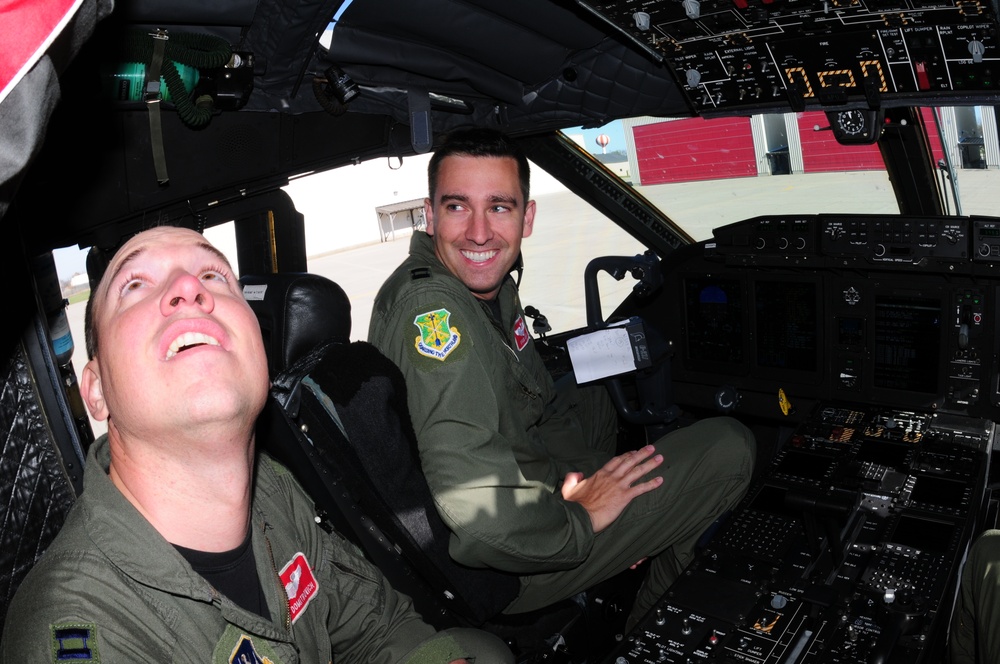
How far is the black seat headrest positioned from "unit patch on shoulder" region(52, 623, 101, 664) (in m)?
0.86

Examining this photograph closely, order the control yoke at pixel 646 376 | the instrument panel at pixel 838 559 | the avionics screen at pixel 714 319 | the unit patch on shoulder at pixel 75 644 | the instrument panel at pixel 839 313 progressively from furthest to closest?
the avionics screen at pixel 714 319 → the control yoke at pixel 646 376 → the instrument panel at pixel 839 313 → the instrument panel at pixel 838 559 → the unit patch on shoulder at pixel 75 644

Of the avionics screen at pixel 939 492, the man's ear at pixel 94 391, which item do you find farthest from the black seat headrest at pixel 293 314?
the avionics screen at pixel 939 492

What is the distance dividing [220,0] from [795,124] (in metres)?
11.0

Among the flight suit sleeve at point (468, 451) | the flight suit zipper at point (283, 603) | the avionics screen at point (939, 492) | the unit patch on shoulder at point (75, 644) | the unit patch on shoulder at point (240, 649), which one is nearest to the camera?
the unit patch on shoulder at point (75, 644)

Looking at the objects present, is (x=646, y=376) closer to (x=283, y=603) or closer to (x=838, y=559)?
(x=838, y=559)

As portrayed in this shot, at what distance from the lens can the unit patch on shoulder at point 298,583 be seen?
1402 millimetres

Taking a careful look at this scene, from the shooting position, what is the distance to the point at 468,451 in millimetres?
1807

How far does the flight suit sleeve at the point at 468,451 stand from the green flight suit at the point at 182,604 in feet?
0.88

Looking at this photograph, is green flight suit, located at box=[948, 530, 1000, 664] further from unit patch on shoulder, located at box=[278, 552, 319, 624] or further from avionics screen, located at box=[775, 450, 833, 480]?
unit patch on shoulder, located at box=[278, 552, 319, 624]

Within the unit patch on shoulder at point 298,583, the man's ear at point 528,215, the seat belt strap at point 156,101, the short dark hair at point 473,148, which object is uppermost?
the seat belt strap at point 156,101

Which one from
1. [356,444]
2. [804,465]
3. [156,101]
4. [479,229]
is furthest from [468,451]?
[156,101]

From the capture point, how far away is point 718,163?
15.1 m

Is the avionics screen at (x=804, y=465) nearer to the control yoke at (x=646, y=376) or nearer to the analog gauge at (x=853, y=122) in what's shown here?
the control yoke at (x=646, y=376)

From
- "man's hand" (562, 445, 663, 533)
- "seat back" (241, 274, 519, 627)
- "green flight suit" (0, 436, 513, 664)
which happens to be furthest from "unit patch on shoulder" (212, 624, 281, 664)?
"man's hand" (562, 445, 663, 533)
